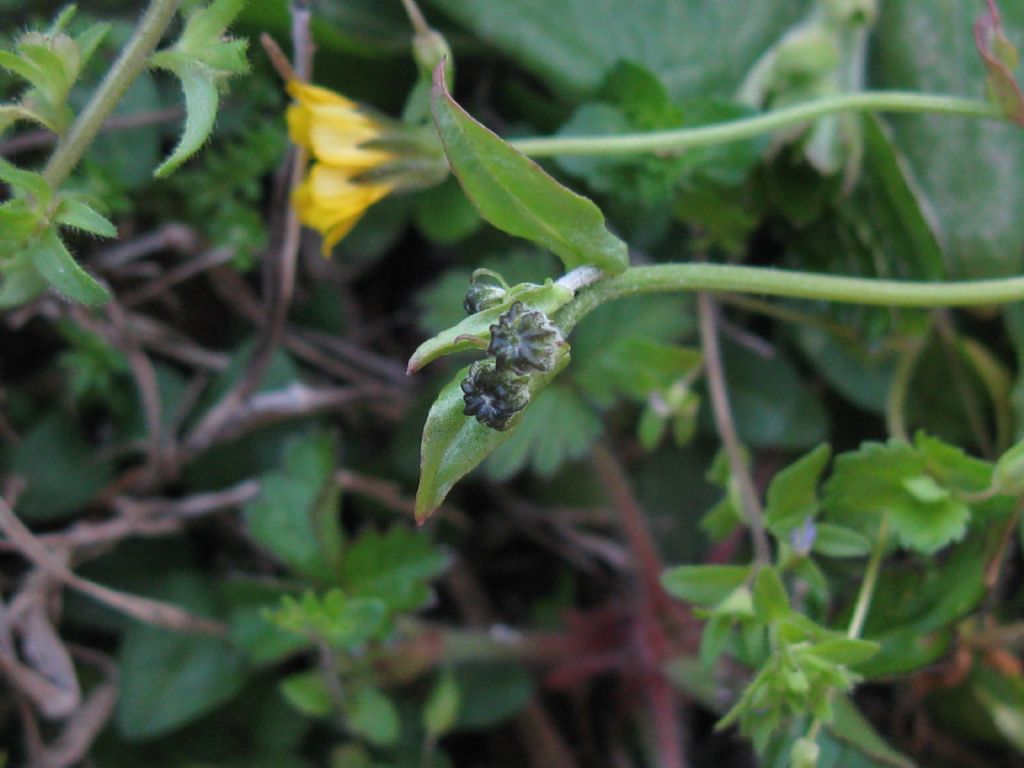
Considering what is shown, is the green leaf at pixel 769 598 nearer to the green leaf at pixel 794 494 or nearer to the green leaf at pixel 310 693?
the green leaf at pixel 794 494

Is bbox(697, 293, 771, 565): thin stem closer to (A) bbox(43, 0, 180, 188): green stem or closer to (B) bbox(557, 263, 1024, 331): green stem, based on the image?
(B) bbox(557, 263, 1024, 331): green stem

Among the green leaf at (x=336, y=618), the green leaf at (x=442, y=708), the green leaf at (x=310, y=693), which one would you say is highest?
the green leaf at (x=336, y=618)

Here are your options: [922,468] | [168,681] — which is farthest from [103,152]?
[922,468]

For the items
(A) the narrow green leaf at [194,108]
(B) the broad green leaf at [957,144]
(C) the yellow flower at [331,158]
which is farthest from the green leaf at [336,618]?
(B) the broad green leaf at [957,144]

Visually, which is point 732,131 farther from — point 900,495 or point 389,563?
point 389,563

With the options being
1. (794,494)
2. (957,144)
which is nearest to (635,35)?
(957,144)

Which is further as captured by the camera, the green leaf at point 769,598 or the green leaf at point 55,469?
the green leaf at point 55,469

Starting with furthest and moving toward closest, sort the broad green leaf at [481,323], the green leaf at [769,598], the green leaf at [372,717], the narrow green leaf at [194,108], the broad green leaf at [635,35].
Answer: the broad green leaf at [635,35] < the green leaf at [372,717] < the green leaf at [769,598] < the narrow green leaf at [194,108] < the broad green leaf at [481,323]
